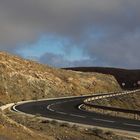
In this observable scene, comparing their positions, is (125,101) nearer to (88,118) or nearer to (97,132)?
(88,118)

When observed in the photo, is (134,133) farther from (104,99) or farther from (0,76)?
(0,76)

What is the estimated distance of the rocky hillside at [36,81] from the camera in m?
82.5

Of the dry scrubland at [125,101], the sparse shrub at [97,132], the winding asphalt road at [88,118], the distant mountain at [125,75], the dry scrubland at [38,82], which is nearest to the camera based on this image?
the sparse shrub at [97,132]

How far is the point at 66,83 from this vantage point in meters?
101

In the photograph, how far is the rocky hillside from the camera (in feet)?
271

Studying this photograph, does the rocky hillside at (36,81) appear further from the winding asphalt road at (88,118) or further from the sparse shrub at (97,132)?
the sparse shrub at (97,132)

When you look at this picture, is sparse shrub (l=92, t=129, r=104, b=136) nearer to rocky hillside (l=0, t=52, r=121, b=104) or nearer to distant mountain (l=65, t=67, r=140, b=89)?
rocky hillside (l=0, t=52, r=121, b=104)

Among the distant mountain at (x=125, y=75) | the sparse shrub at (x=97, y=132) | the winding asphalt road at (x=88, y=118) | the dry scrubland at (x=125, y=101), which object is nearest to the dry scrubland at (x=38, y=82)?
the dry scrubland at (x=125, y=101)

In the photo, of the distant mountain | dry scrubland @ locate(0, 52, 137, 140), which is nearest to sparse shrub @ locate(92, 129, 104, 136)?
dry scrubland @ locate(0, 52, 137, 140)

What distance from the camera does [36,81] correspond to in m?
90.8

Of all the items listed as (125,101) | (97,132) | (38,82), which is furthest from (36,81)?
(97,132)

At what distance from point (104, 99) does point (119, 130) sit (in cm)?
5297

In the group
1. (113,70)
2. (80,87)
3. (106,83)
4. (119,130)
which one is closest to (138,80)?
(113,70)

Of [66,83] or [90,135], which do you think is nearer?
[90,135]
